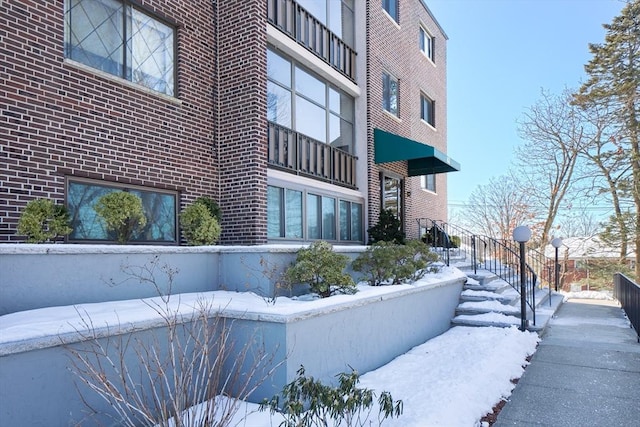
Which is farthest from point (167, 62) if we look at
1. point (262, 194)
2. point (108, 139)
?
point (262, 194)

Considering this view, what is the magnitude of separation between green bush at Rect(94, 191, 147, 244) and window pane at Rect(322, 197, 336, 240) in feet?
15.6

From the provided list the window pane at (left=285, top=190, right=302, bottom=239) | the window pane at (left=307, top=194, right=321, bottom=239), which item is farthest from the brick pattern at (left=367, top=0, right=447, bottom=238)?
the window pane at (left=285, top=190, right=302, bottom=239)

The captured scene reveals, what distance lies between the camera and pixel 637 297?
8523mm

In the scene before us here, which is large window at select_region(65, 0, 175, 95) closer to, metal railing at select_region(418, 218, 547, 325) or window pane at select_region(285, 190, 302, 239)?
window pane at select_region(285, 190, 302, 239)

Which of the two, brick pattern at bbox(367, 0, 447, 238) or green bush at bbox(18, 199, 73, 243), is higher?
brick pattern at bbox(367, 0, 447, 238)

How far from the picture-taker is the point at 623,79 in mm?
16969

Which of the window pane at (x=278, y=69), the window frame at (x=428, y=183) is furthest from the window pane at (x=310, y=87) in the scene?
the window frame at (x=428, y=183)

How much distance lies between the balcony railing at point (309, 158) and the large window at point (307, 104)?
281 millimetres

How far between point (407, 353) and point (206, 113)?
215 inches

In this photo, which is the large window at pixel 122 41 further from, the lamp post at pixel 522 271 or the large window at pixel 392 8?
the large window at pixel 392 8

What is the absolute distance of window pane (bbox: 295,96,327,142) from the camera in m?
9.69

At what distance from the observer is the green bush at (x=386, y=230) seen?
11.1 metres

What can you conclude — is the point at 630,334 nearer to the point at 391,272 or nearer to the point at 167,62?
the point at 391,272

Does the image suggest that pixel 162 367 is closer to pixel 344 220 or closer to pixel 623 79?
pixel 344 220
